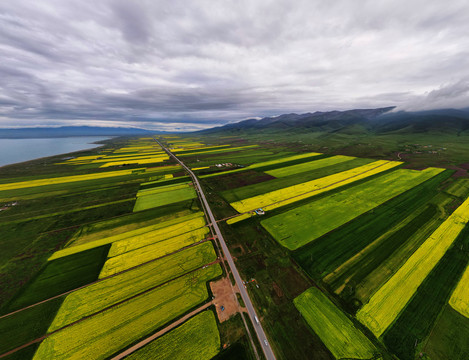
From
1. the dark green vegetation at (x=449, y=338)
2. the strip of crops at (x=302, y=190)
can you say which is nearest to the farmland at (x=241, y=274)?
the dark green vegetation at (x=449, y=338)

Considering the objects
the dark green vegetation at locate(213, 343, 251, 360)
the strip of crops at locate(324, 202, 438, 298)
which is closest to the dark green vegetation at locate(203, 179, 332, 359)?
the dark green vegetation at locate(213, 343, 251, 360)

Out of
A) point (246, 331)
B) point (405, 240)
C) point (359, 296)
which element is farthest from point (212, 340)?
point (405, 240)

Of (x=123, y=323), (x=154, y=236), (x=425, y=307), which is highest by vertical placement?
(x=123, y=323)

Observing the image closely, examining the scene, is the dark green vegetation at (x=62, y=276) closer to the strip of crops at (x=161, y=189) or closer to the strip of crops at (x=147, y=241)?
the strip of crops at (x=147, y=241)

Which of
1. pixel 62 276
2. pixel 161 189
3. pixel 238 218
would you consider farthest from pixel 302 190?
pixel 62 276

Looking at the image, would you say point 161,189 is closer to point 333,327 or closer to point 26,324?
point 26,324

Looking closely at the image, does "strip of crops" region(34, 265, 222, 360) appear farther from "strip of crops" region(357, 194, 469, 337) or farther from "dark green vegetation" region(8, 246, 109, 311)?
"strip of crops" region(357, 194, 469, 337)
